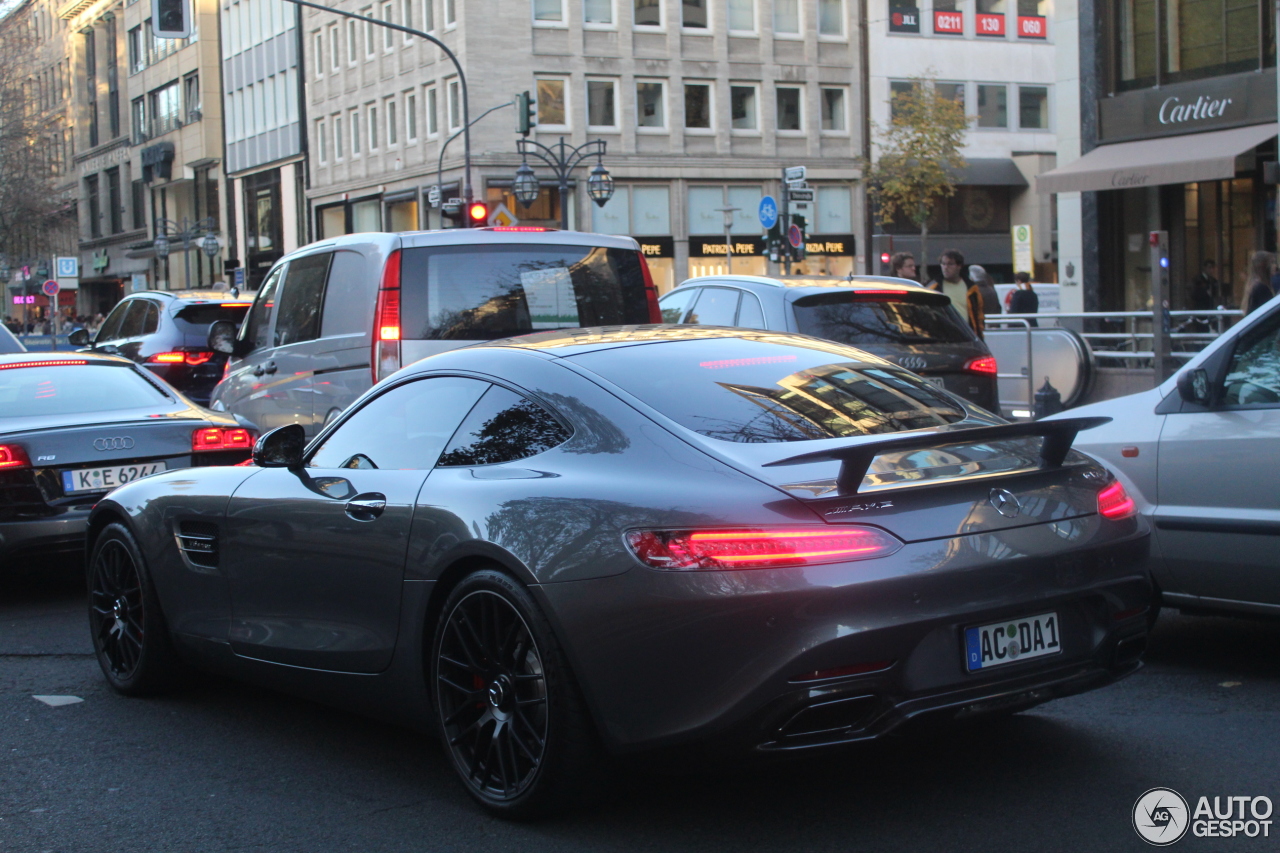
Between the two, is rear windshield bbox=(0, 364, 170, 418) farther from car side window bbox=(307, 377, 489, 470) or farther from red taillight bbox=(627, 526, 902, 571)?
red taillight bbox=(627, 526, 902, 571)

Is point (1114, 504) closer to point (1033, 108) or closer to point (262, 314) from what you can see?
point (262, 314)

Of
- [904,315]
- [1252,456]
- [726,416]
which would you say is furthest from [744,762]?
[904,315]

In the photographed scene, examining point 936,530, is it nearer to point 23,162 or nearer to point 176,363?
point 176,363

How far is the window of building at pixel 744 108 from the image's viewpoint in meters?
52.9

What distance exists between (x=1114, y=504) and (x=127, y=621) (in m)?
3.95

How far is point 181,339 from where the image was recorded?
55.1ft

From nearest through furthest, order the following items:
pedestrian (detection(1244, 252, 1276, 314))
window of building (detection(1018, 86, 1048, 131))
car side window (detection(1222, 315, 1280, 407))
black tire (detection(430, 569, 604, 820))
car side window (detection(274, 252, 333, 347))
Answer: black tire (detection(430, 569, 604, 820)), car side window (detection(1222, 315, 1280, 407)), car side window (detection(274, 252, 333, 347)), pedestrian (detection(1244, 252, 1276, 314)), window of building (detection(1018, 86, 1048, 131))

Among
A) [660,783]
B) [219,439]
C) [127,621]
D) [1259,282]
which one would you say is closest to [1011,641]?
[660,783]

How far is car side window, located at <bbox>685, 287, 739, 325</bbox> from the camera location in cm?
1083

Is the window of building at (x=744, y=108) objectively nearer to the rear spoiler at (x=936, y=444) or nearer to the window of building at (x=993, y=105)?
the window of building at (x=993, y=105)

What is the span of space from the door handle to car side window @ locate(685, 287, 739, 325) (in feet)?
20.0

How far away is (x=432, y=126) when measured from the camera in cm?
5106

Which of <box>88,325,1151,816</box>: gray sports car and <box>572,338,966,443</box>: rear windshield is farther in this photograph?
<box>572,338,966,443</box>: rear windshield

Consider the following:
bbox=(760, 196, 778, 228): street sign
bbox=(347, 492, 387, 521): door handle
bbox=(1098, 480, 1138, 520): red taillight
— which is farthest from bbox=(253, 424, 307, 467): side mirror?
bbox=(760, 196, 778, 228): street sign
